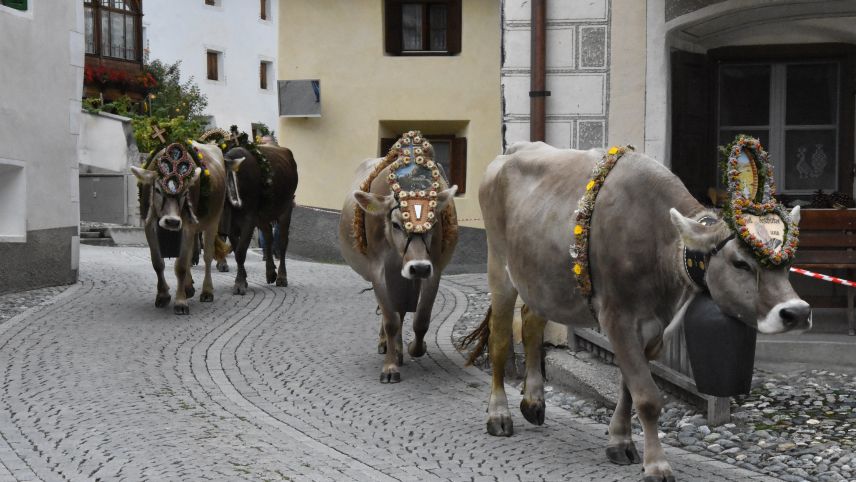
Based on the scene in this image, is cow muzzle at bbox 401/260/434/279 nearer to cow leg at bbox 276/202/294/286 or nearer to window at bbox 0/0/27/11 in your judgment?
cow leg at bbox 276/202/294/286

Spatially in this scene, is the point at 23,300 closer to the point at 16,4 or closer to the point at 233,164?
the point at 233,164

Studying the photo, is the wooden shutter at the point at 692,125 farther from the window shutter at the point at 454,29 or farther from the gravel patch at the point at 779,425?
the window shutter at the point at 454,29

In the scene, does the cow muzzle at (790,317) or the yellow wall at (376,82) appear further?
the yellow wall at (376,82)

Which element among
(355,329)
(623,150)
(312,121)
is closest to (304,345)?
(355,329)

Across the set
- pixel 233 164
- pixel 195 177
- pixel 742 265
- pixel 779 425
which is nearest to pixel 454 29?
pixel 233 164

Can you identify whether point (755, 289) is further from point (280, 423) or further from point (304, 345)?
point (304, 345)

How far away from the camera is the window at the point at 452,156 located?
2092 centimetres

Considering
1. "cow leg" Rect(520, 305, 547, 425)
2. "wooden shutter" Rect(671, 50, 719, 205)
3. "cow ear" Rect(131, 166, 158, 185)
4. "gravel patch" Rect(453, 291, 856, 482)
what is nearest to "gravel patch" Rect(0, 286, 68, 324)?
"cow ear" Rect(131, 166, 158, 185)

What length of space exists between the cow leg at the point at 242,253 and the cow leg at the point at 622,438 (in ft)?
27.2

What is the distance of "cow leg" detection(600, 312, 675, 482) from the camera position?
5848mm

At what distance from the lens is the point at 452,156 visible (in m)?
21.1

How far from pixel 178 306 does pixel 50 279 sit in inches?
121

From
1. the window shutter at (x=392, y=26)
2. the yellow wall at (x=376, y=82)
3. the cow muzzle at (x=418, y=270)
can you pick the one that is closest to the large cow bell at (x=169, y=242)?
the cow muzzle at (x=418, y=270)

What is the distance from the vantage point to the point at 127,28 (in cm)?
3722
